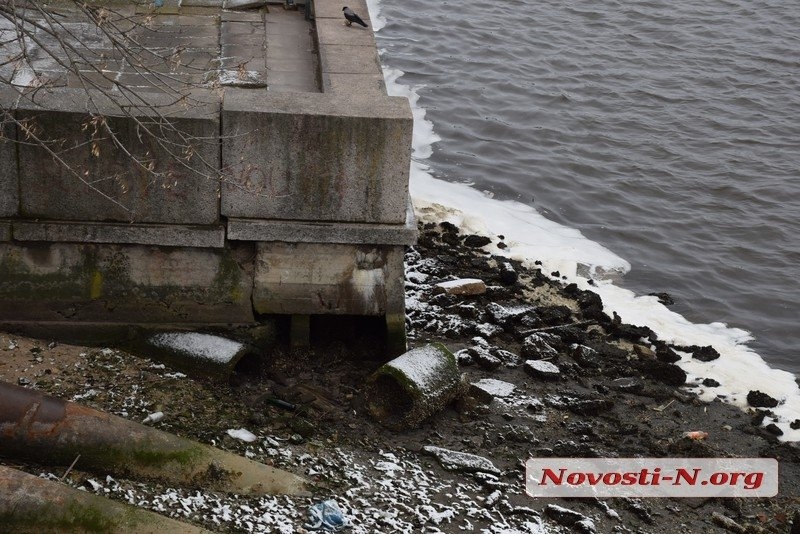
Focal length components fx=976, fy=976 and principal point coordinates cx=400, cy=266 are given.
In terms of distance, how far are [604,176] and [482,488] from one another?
7.69m

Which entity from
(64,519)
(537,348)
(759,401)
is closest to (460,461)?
(537,348)

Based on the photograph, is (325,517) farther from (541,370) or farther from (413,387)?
Result: (541,370)

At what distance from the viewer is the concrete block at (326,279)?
710 centimetres

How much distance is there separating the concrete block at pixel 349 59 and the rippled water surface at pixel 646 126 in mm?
4270

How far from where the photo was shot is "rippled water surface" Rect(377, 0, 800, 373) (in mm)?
11312

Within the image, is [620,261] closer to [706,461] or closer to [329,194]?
[706,461]

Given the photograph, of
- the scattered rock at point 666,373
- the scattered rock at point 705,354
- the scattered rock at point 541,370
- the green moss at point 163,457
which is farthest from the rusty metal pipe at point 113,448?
the scattered rock at point 705,354

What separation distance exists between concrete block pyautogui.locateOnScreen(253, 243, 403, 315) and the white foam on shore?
2.94 meters

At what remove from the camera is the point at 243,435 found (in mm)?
6383

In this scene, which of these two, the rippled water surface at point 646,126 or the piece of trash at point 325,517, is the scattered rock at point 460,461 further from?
the rippled water surface at point 646,126

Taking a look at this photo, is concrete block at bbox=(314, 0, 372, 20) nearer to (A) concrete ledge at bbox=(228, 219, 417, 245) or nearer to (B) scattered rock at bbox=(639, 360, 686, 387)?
(A) concrete ledge at bbox=(228, 219, 417, 245)

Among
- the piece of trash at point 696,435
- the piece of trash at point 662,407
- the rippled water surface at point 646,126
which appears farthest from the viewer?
the rippled water surface at point 646,126

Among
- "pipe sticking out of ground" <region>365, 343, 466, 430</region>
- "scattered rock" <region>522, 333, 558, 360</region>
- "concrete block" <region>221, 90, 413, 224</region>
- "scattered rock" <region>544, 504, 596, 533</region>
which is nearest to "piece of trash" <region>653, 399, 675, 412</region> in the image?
"scattered rock" <region>522, 333, 558, 360</region>

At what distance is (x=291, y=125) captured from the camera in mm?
6605
